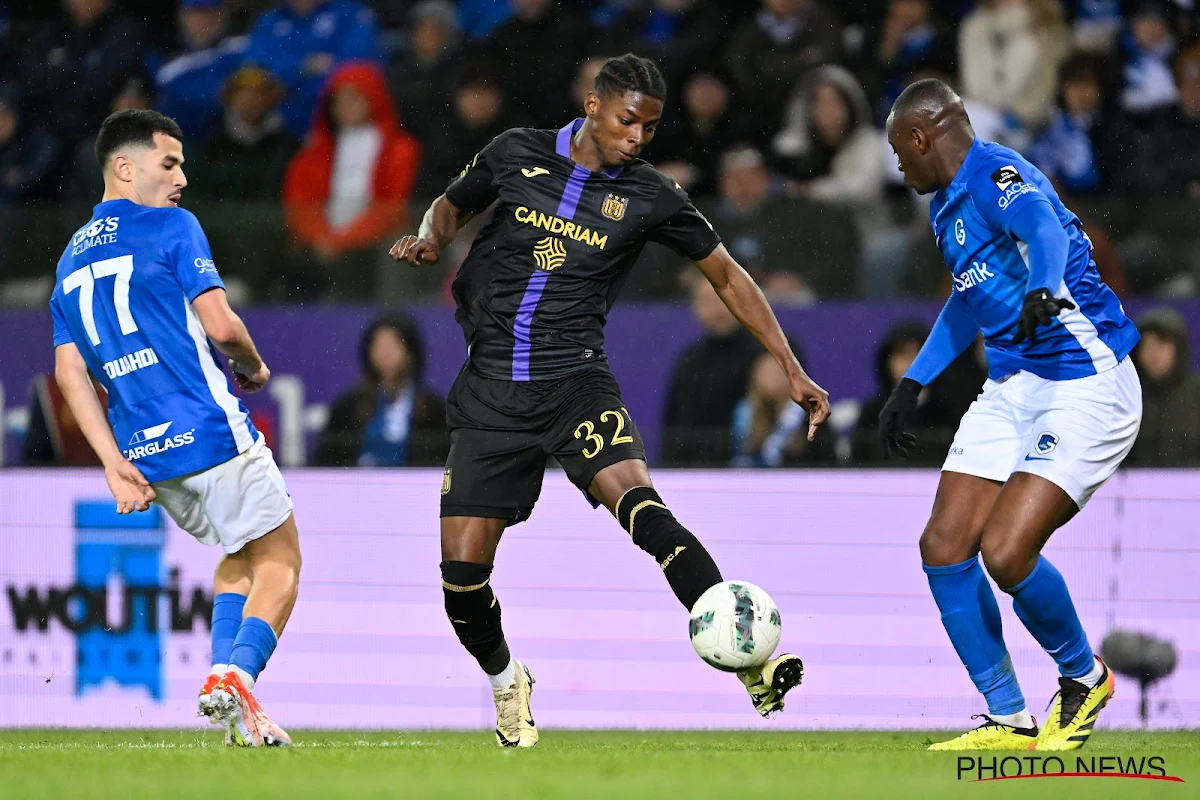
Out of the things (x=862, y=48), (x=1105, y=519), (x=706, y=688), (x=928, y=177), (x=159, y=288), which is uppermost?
(x=862, y=48)

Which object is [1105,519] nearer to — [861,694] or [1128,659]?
[1128,659]

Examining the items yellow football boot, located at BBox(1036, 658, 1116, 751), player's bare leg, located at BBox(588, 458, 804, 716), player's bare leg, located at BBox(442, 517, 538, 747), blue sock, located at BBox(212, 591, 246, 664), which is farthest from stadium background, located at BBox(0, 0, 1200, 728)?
player's bare leg, located at BBox(588, 458, 804, 716)

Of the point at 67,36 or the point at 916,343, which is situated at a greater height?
the point at 67,36

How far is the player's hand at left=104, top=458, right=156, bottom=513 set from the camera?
5.29 metres

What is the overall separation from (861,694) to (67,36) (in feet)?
25.5

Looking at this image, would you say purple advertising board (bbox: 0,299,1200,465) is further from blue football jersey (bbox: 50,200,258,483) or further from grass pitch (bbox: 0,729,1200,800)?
grass pitch (bbox: 0,729,1200,800)

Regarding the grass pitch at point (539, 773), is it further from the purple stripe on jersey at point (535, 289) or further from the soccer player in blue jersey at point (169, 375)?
the purple stripe on jersey at point (535, 289)

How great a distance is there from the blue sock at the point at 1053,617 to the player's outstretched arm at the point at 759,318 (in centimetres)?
89

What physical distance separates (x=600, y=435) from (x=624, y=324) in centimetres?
333

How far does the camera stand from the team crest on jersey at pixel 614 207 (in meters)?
5.71

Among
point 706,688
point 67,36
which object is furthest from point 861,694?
point 67,36

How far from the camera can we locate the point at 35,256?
372 inches

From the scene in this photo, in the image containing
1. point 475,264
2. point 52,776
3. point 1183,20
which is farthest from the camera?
point 1183,20

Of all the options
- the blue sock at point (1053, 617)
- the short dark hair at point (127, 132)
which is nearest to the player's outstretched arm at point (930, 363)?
the blue sock at point (1053, 617)
